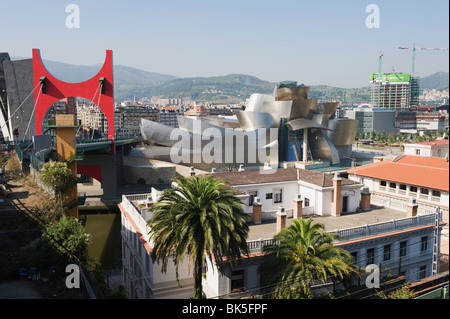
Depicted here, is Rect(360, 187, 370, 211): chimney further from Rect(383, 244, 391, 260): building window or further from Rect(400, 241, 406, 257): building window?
Rect(383, 244, 391, 260): building window

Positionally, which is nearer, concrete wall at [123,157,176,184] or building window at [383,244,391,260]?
building window at [383,244,391,260]

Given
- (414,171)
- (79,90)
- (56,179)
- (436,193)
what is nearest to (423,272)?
(436,193)

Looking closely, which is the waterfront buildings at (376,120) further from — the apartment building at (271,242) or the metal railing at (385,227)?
the metal railing at (385,227)

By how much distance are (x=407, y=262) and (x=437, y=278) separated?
347 centimetres

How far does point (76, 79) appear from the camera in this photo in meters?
44.2

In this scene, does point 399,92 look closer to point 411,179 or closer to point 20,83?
point 20,83

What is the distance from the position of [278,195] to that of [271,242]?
652 centimetres

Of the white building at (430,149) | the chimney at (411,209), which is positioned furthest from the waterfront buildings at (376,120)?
the chimney at (411,209)

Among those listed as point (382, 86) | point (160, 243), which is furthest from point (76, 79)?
point (382, 86)

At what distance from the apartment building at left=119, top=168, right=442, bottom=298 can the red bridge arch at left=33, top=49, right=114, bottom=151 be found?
24.1 meters

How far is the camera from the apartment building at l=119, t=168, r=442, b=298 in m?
12.9

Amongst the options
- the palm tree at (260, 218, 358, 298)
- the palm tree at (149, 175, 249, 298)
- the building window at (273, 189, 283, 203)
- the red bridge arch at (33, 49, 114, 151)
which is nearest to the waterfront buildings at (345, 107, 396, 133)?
the red bridge arch at (33, 49, 114, 151)

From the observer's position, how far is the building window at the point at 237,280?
12.8m
